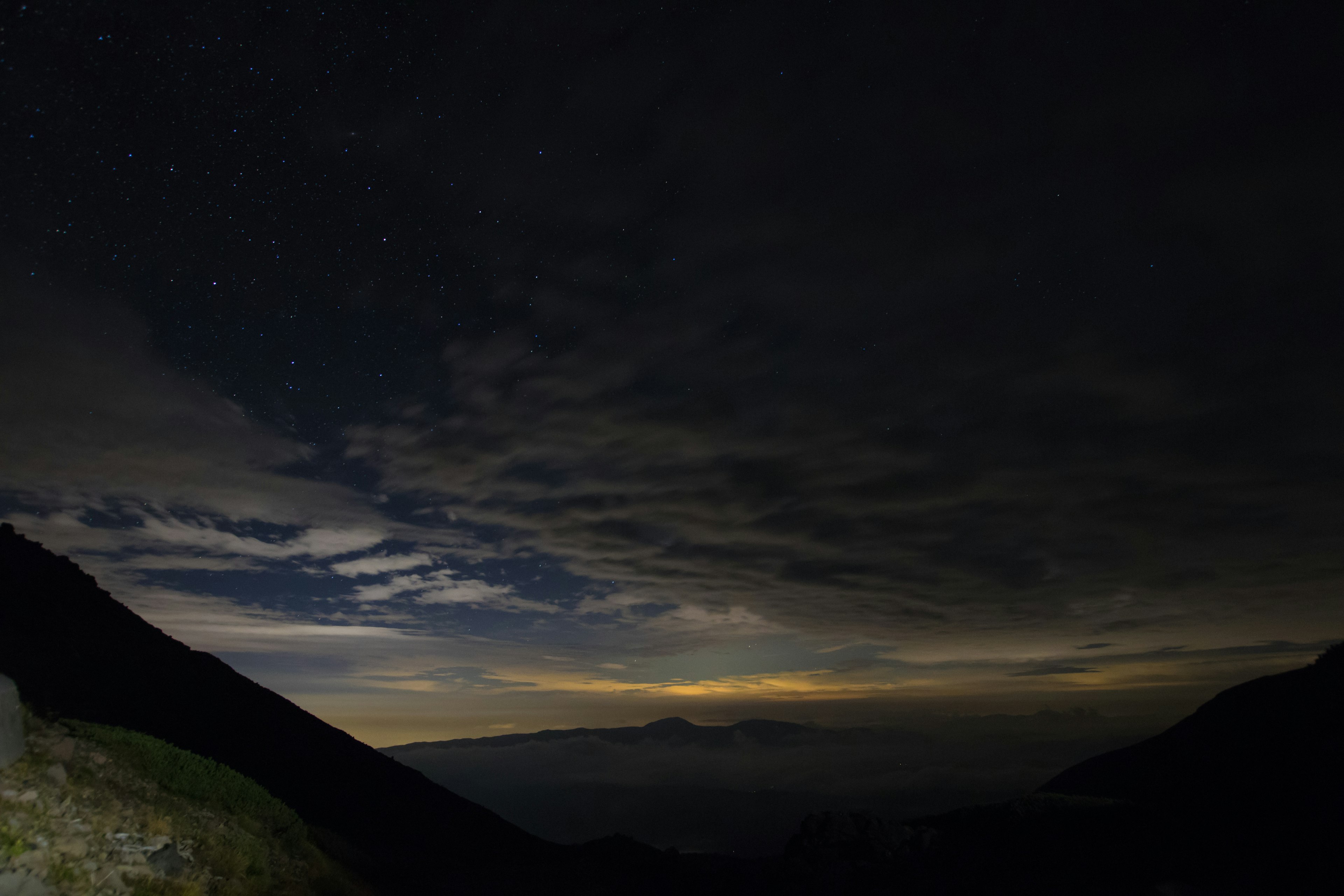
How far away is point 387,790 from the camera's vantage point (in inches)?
3164

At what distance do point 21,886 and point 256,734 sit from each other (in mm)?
84749

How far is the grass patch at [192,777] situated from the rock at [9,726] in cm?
474

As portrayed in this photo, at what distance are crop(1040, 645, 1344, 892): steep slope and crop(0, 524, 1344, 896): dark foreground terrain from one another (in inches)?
4.1

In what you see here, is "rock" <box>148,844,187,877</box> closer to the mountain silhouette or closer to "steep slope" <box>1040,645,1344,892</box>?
"steep slope" <box>1040,645,1344,892</box>

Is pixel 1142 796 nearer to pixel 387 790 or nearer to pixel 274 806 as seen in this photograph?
pixel 274 806

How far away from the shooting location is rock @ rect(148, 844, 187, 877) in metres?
12.2

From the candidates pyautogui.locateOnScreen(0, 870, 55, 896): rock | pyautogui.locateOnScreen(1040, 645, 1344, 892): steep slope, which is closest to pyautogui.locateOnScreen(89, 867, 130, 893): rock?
pyautogui.locateOnScreen(0, 870, 55, 896): rock

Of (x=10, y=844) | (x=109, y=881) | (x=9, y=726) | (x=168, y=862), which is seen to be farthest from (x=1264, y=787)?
(x=9, y=726)

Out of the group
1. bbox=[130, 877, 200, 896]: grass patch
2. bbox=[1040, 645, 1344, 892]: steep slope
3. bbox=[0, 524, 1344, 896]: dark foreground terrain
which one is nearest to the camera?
bbox=[130, 877, 200, 896]: grass patch

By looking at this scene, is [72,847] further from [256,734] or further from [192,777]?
[256,734]

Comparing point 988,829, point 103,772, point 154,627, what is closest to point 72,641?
point 154,627

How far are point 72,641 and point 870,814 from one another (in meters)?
83.2

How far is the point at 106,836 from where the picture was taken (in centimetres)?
1195

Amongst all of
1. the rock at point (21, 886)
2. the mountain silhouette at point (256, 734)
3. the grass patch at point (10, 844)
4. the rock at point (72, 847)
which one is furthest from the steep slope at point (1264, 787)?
the mountain silhouette at point (256, 734)
